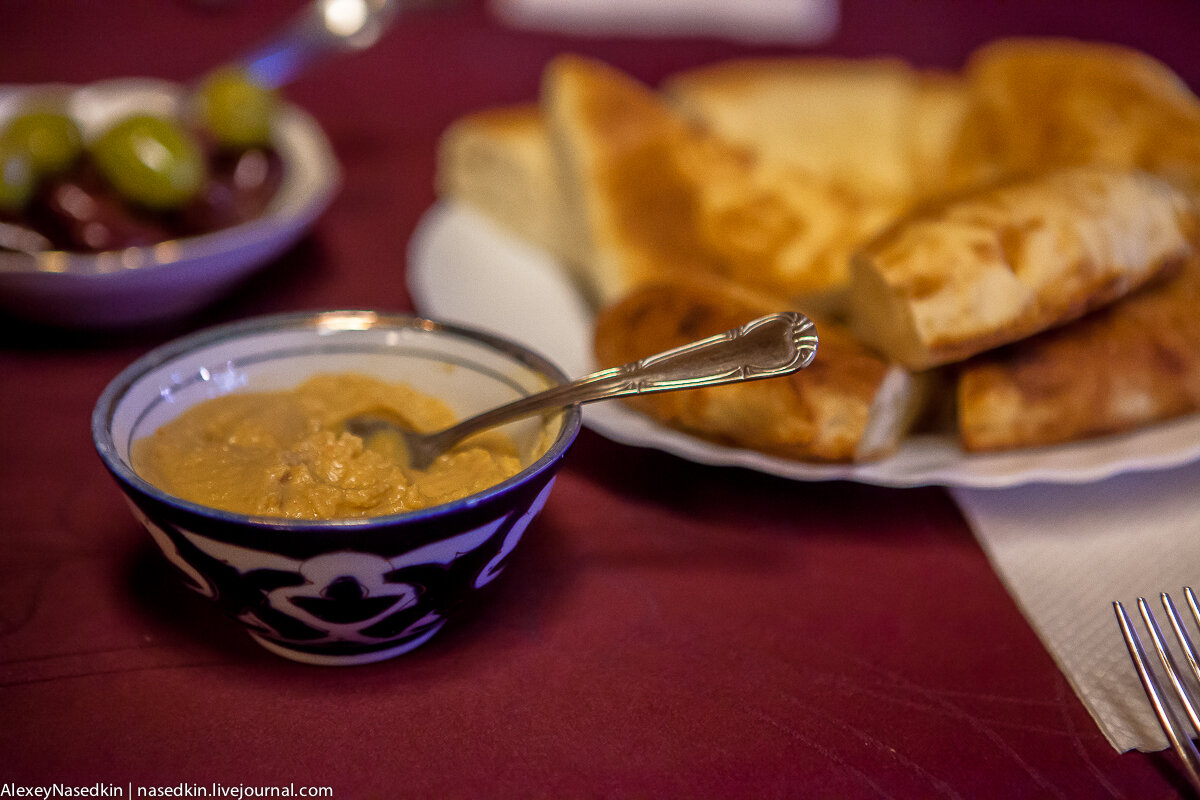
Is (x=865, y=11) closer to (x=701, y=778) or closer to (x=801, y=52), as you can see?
(x=801, y=52)

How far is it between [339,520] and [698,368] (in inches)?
16.9

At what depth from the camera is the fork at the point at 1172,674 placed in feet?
2.88

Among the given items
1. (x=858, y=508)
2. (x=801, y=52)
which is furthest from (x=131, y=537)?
(x=801, y=52)

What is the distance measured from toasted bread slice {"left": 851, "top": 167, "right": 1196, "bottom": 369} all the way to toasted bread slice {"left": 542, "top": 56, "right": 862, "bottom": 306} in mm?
262

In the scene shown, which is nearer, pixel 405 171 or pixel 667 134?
pixel 667 134

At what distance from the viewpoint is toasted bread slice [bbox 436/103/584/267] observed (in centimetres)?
205

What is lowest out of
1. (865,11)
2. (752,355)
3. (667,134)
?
(865,11)

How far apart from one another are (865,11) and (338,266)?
9.86 ft

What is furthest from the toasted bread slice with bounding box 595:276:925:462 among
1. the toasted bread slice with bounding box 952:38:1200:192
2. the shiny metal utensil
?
the shiny metal utensil

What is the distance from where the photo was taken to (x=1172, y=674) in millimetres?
932

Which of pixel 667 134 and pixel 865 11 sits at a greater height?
pixel 667 134

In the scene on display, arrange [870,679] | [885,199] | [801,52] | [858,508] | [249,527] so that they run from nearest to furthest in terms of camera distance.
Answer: [249,527] → [870,679] → [858,508] → [885,199] → [801,52]

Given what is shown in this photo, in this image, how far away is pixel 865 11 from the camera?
4004mm

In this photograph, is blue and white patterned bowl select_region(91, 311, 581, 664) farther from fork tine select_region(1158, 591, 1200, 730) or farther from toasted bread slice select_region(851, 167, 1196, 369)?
fork tine select_region(1158, 591, 1200, 730)
